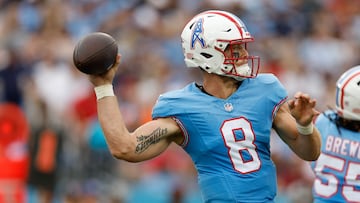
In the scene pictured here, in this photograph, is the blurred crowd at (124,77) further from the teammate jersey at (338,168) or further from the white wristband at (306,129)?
the white wristband at (306,129)

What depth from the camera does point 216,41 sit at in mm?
5305

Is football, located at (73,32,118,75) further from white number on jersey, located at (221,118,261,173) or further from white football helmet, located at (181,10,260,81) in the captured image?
white number on jersey, located at (221,118,261,173)

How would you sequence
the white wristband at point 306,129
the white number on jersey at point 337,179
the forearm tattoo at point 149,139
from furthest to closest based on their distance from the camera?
the white number on jersey at point 337,179 < the white wristband at point 306,129 < the forearm tattoo at point 149,139

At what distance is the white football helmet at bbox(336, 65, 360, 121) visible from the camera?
610 cm

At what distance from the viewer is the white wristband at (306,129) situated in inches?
206

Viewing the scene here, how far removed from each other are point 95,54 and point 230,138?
0.82m

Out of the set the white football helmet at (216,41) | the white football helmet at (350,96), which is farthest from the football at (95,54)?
the white football helmet at (350,96)

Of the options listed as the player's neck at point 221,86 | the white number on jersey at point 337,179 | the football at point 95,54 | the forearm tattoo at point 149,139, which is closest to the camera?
the football at point 95,54

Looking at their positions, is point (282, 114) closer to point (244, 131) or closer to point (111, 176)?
point (244, 131)

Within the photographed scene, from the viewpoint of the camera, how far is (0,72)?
37.6ft

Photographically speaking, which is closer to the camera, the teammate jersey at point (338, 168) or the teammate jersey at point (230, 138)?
the teammate jersey at point (230, 138)

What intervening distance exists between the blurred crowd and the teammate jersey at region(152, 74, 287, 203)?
4.62 m

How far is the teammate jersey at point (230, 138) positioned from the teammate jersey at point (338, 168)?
91cm

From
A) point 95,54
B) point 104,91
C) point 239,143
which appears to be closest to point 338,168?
point 239,143
